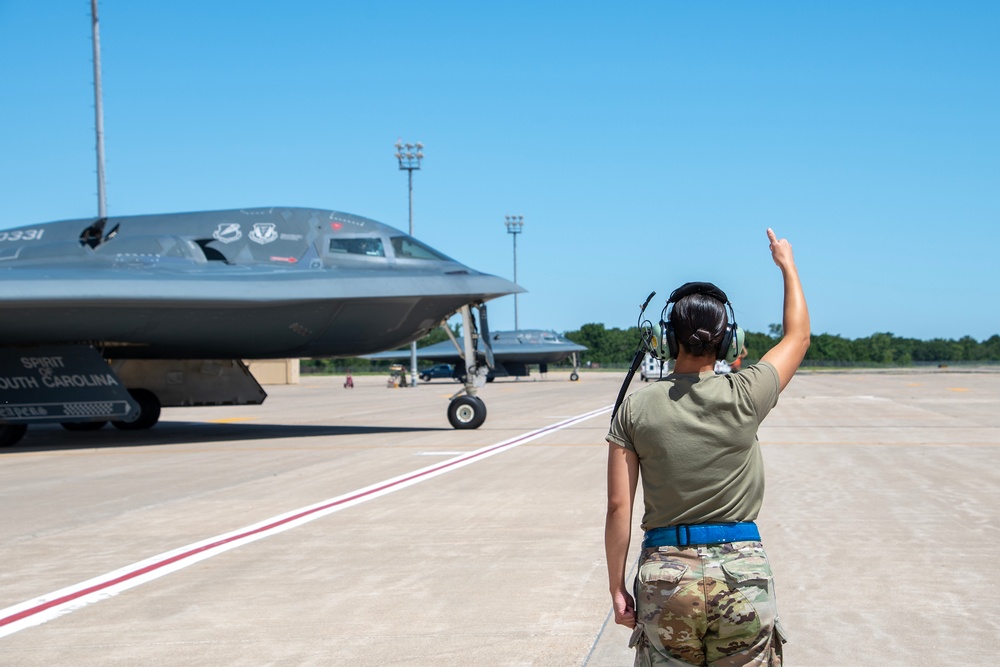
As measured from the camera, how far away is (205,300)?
51.3 feet

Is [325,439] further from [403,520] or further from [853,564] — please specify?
[853,564]

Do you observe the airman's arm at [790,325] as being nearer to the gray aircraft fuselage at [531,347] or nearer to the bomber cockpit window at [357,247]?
the bomber cockpit window at [357,247]

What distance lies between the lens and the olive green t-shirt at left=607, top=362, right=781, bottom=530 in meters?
2.85

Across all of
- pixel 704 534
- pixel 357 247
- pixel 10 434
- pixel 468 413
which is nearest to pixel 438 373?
pixel 468 413

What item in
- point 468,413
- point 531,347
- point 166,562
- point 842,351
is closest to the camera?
point 166,562

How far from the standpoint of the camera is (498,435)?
17.8 m

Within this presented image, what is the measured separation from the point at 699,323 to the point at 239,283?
14078 mm

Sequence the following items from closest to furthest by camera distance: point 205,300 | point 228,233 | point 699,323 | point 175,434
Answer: point 699,323 → point 205,300 → point 228,233 → point 175,434

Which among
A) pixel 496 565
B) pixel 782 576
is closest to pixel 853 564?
pixel 782 576

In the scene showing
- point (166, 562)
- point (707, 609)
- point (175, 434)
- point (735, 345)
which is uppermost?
point (735, 345)

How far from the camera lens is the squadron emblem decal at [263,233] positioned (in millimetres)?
17562

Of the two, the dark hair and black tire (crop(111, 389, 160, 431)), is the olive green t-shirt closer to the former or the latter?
the dark hair

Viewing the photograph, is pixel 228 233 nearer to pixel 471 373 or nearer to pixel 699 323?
pixel 471 373

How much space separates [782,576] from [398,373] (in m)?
54.4
